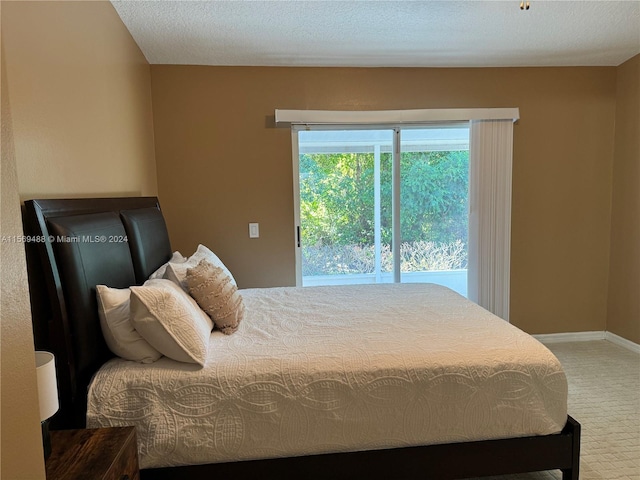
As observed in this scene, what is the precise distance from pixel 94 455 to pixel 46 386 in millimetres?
272

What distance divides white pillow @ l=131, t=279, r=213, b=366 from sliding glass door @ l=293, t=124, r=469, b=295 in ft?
6.34

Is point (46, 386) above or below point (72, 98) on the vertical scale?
below

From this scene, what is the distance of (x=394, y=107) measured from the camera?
339 centimetres

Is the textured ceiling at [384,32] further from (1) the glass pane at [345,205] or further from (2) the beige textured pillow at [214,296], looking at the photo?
(2) the beige textured pillow at [214,296]

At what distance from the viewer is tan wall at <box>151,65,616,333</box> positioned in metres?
3.26

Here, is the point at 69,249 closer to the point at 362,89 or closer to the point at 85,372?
the point at 85,372

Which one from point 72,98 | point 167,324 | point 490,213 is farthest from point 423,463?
point 490,213

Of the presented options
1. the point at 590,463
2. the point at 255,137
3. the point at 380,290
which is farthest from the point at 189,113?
the point at 590,463

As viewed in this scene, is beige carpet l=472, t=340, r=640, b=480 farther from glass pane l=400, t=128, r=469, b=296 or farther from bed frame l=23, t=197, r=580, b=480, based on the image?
glass pane l=400, t=128, r=469, b=296

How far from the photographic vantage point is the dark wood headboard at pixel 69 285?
1355 mm

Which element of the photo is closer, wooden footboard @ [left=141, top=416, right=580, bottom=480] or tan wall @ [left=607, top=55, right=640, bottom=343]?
wooden footboard @ [left=141, top=416, right=580, bottom=480]

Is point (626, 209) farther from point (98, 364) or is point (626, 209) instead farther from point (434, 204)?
point (98, 364)

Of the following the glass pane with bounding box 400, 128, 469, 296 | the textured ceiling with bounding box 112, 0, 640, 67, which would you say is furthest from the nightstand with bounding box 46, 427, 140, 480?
the glass pane with bounding box 400, 128, 469, 296

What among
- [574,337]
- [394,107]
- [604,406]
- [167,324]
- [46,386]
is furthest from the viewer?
[574,337]
